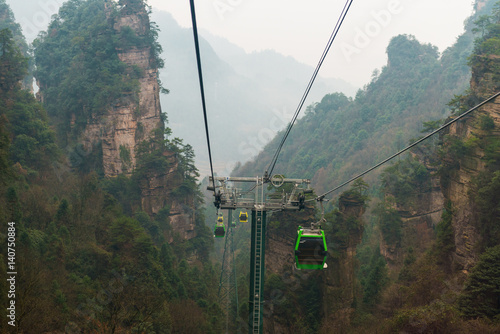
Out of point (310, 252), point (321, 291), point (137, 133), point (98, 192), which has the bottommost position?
point (321, 291)

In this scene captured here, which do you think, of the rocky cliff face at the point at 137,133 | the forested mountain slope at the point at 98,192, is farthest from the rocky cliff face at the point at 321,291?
the rocky cliff face at the point at 137,133

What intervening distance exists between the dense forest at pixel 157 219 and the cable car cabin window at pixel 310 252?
7.60m

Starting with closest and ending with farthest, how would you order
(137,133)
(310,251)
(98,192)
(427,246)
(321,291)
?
(310,251)
(321,291)
(427,246)
(98,192)
(137,133)

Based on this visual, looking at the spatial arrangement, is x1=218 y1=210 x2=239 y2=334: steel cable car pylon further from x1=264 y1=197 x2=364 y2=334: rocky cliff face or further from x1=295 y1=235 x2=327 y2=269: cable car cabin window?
x1=295 y1=235 x2=327 y2=269: cable car cabin window

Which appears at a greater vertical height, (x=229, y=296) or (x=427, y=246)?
(x=427, y=246)

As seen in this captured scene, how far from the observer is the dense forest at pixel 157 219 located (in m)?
22.3

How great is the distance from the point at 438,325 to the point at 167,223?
127 feet

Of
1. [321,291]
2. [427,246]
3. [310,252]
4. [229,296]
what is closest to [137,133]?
[229,296]

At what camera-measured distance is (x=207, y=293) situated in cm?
4266

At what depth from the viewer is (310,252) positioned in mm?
14625

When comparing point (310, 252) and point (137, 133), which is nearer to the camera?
point (310, 252)

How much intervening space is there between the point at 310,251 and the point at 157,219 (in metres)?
40.7

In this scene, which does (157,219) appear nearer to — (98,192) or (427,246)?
(98,192)

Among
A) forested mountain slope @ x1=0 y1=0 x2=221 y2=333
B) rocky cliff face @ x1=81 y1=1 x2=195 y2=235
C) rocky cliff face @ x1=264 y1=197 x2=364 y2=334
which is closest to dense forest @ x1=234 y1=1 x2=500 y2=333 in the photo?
rocky cliff face @ x1=264 y1=197 x2=364 y2=334
